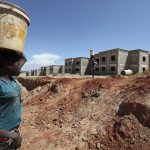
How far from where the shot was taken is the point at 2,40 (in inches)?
150

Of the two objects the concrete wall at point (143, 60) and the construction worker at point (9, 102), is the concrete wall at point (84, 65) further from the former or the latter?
the construction worker at point (9, 102)

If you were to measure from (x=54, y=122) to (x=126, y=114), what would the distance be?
3369 millimetres

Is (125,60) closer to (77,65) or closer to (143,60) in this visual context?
(143,60)

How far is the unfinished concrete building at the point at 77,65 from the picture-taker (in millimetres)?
50656

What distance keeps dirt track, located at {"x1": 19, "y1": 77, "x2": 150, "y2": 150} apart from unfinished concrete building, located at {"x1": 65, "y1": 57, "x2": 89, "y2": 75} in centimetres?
3633

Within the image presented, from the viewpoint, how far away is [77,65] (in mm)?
52000

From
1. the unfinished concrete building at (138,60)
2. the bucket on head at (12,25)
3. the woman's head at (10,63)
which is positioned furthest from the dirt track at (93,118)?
the unfinished concrete building at (138,60)

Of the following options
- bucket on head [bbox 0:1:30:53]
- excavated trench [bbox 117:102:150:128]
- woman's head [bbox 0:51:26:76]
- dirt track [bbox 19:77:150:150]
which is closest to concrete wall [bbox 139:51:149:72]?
dirt track [bbox 19:77:150:150]

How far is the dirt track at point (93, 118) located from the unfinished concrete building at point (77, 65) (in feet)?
119

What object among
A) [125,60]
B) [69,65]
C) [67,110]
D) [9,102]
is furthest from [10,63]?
[69,65]

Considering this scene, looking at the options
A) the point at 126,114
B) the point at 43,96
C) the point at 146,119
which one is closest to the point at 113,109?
the point at 126,114

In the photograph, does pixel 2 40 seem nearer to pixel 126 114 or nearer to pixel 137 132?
pixel 137 132

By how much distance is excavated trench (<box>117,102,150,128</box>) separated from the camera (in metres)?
8.63

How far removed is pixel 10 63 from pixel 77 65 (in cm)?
4907
